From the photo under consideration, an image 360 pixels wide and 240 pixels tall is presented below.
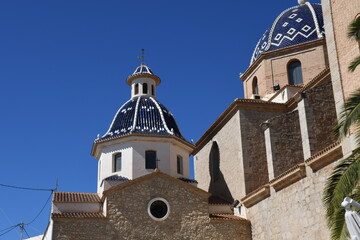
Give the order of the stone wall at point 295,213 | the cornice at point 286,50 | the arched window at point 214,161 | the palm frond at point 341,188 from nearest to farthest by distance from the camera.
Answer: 1. the palm frond at point 341,188
2. the stone wall at point 295,213
3. the arched window at point 214,161
4. the cornice at point 286,50

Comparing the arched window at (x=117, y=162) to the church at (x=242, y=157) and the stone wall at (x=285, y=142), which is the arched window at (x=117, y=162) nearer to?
the church at (x=242, y=157)

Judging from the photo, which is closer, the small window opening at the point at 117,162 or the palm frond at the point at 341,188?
the palm frond at the point at 341,188

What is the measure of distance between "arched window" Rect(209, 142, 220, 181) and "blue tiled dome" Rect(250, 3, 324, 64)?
5393 millimetres

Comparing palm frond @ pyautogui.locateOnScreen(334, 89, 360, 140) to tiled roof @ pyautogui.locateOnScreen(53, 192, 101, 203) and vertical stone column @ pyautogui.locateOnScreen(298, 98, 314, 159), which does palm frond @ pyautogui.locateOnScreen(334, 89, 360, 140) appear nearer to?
vertical stone column @ pyautogui.locateOnScreen(298, 98, 314, 159)

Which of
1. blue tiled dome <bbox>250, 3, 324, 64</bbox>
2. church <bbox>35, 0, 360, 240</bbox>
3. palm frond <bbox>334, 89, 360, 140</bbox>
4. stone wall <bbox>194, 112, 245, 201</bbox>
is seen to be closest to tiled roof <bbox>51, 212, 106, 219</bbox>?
church <bbox>35, 0, 360, 240</bbox>

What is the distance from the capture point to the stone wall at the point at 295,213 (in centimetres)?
1380

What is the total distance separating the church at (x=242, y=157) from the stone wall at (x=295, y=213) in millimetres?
30

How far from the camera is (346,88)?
42.3 feet

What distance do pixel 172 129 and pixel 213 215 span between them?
15.2ft

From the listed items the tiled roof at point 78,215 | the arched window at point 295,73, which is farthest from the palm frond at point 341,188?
the arched window at point 295,73

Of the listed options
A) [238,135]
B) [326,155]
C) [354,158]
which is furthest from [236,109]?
[354,158]

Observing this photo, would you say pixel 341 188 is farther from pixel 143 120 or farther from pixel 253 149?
pixel 143 120

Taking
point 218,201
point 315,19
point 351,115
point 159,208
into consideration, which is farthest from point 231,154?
point 351,115

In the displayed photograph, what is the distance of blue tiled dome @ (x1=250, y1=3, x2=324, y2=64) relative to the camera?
2403 cm
